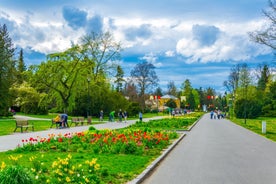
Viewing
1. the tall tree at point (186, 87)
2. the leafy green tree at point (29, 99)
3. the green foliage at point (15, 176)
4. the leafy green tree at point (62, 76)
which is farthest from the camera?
the tall tree at point (186, 87)

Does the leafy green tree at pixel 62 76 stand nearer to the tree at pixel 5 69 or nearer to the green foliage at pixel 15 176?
the tree at pixel 5 69

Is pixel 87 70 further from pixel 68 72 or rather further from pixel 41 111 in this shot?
pixel 41 111

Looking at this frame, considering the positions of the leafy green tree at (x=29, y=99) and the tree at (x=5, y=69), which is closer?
the tree at (x=5, y=69)

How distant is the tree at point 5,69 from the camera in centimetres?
5366

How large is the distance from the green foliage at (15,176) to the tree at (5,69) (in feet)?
165

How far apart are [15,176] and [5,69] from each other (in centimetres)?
5579

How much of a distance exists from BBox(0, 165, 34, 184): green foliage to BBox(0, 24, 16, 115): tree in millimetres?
50375

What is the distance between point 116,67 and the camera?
2345 inches

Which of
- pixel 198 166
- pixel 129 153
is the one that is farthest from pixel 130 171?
pixel 129 153

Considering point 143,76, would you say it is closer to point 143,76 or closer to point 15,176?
point 143,76

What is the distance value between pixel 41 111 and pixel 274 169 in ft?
199

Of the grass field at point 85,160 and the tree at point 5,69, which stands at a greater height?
the tree at point 5,69

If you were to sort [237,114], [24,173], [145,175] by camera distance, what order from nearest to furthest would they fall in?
[24,173], [145,175], [237,114]

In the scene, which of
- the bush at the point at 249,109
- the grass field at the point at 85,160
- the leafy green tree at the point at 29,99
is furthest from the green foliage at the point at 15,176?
the bush at the point at 249,109
